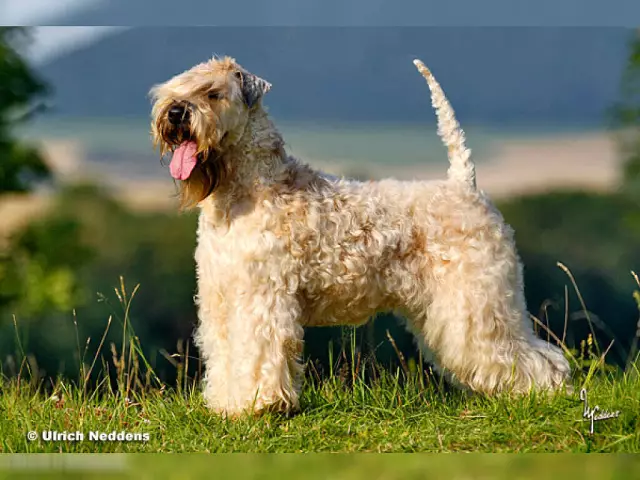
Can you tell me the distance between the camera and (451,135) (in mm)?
4840

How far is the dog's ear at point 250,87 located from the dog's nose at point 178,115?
39 cm

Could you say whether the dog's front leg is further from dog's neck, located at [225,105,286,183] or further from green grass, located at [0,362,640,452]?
dog's neck, located at [225,105,286,183]

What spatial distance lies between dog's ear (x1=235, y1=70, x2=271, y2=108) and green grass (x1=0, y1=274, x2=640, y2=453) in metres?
1.92

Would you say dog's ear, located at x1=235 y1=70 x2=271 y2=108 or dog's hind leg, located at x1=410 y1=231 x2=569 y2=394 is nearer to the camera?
dog's ear, located at x1=235 y1=70 x2=271 y2=108

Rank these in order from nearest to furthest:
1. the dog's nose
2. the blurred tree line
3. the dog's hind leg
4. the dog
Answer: the dog's nose, the dog, the dog's hind leg, the blurred tree line

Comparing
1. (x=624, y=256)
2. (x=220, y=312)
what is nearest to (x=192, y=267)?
(x=220, y=312)

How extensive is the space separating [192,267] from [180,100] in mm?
3117

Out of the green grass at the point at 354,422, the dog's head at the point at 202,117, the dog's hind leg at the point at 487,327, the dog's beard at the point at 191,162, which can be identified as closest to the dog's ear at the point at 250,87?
A: the dog's head at the point at 202,117

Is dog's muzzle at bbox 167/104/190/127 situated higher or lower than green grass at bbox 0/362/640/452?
higher

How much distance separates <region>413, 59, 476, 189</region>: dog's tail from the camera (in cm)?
479

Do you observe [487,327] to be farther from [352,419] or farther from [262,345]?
[262,345]
